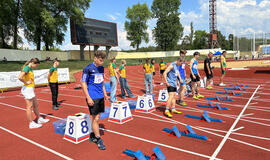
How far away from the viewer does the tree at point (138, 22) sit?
180 ft

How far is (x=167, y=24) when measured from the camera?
51.4 meters

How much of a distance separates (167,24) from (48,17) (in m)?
35.2

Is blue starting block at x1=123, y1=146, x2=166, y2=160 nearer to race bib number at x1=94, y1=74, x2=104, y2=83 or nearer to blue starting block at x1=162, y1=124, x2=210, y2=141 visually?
blue starting block at x1=162, y1=124, x2=210, y2=141

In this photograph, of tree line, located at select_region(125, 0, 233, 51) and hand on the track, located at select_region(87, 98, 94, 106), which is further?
tree line, located at select_region(125, 0, 233, 51)

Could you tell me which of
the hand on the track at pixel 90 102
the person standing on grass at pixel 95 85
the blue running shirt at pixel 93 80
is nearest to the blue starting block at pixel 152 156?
the person standing on grass at pixel 95 85

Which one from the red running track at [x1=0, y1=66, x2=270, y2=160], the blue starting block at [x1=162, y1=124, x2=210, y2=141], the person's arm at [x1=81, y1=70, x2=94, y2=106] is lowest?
the red running track at [x1=0, y1=66, x2=270, y2=160]

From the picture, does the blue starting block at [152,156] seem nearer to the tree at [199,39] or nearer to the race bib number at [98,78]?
the race bib number at [98,78]

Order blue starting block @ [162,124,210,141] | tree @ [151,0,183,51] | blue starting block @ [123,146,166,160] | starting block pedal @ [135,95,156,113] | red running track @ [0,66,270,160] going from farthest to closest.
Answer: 1. tree @ [151,0,183,51]
2. starting block pedal @ [135,95,156,113]
3. blue starting block @ [162,124,210,141]
4. red running track @ [0,66,270,160]
5. blue starting block @ [123,146,166,160]

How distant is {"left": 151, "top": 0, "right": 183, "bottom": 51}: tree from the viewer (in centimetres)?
5209

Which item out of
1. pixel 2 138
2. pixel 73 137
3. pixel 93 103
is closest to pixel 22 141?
pixel 2 138

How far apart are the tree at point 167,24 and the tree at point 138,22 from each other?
307 cm

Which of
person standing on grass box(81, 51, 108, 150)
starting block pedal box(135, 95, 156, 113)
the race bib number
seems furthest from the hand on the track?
starting block pedal box(135, 95, 156, 113)

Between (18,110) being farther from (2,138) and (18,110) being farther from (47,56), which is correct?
(47,56)

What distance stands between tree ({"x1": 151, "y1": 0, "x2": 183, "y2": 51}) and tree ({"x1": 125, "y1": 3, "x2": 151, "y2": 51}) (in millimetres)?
3067
